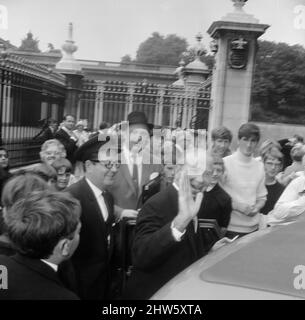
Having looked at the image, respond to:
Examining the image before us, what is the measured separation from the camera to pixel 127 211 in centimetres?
329

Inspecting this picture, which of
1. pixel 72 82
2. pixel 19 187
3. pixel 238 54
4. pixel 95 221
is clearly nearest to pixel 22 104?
pixel 72 82

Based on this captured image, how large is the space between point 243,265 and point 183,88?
→ 8.80 meters

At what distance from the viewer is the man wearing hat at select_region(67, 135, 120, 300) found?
2.91 metres

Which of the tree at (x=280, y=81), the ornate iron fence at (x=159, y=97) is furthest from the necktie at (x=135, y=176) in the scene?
the tree at (x=280, y=81)

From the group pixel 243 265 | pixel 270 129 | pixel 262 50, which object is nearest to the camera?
pixel 243 265

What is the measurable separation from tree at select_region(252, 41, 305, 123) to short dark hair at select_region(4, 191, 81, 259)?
757 inches

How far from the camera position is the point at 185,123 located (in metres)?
10.3

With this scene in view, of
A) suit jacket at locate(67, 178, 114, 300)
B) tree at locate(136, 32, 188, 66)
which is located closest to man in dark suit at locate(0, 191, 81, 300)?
suit jacket at locate(67, 178, 114, 300)

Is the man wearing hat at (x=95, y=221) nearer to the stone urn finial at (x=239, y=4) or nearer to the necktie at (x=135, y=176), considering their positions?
the necktie at (x=135, y=176)

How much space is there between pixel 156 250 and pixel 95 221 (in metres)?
0.57

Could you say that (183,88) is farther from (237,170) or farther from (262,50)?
(262,50)

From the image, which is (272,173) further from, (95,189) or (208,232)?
(95,189)

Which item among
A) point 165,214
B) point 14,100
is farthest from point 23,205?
point 14,100

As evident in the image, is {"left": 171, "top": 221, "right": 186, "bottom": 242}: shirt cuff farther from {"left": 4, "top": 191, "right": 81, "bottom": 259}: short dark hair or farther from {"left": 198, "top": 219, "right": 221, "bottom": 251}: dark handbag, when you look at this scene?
{"left": 4, "top": 191, "right": 81, "bottom": 259}: short dark hair
